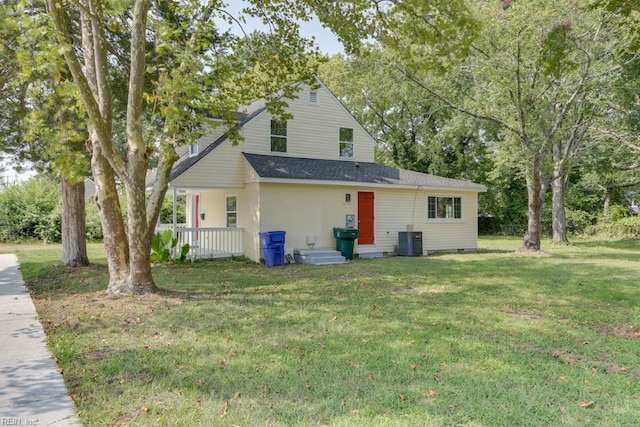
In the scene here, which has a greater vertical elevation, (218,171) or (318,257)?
(218,171)

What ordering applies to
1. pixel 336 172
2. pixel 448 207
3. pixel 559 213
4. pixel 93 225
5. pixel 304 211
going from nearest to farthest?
pixel 304 211 → pixel 336 172 → pixel 448 207 → pixel 559 213 → pixel 93 225

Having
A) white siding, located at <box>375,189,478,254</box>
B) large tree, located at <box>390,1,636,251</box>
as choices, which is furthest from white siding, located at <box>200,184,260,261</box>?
large tree, located at <box>390,1,636,251</box>

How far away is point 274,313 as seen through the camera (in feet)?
20.6

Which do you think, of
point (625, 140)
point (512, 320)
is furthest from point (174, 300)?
point (625, 140)

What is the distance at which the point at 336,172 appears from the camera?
47.3 feet

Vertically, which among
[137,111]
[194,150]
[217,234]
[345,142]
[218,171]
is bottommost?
[217,234]

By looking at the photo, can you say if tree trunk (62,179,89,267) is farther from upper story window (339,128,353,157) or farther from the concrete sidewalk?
upper story window (339,128,353,157)

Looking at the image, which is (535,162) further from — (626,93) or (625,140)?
(625,140)

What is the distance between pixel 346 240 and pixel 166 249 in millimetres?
5574

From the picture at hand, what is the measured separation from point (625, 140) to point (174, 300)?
1962cm

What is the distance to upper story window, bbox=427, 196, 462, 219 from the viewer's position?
16.0m

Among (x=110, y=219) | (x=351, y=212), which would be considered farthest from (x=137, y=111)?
(x=351, y=212)

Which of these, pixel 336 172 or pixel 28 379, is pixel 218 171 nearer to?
pixel 336 172

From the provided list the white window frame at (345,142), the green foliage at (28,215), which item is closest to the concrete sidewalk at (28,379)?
the white window frame at (345,142)
